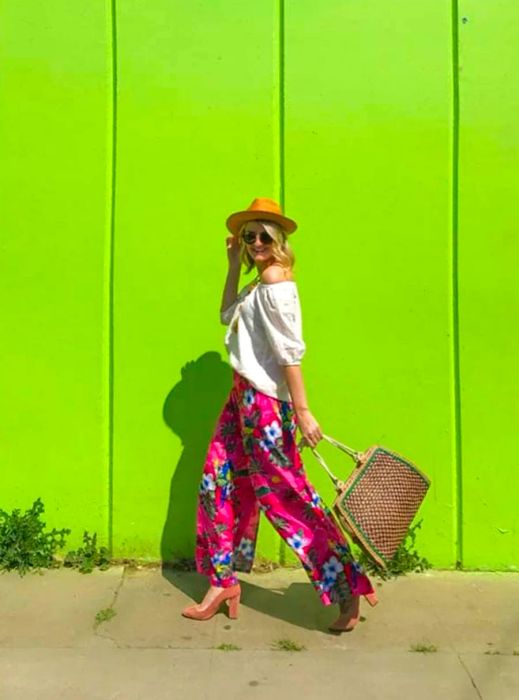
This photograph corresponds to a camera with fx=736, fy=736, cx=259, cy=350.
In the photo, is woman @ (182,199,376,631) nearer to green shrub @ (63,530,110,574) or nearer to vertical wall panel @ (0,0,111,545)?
green shrub @ (63,530,110,574)

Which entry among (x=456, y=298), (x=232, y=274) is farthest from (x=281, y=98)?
(x=456, y=298)

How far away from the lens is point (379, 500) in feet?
10.0

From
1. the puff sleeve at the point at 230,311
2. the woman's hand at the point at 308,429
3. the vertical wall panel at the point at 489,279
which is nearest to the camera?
the woman's hand at the point at 308,429

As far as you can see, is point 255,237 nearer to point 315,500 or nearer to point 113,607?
point 315,500

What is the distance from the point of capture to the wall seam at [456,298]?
3723 millimetres

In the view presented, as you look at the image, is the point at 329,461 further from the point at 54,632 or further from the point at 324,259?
the point at 54,632

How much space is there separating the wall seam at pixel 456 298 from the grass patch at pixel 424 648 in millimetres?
823

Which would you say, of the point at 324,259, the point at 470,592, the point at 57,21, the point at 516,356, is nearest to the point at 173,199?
the point at 324,259

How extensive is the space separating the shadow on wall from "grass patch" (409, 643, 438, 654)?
4.16 ft

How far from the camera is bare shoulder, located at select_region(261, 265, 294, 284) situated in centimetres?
307

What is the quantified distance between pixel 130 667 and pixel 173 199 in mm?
2196

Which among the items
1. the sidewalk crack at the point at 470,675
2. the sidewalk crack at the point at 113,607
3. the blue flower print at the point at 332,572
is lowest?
the sidewalk crack at the point at 470,675

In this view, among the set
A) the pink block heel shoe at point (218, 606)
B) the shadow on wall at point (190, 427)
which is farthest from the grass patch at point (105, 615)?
the shadow on wall at point (190, 427)

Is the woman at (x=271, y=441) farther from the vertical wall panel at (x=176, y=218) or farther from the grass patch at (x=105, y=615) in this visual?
the vertical wall panel at (x=176, y=218)
